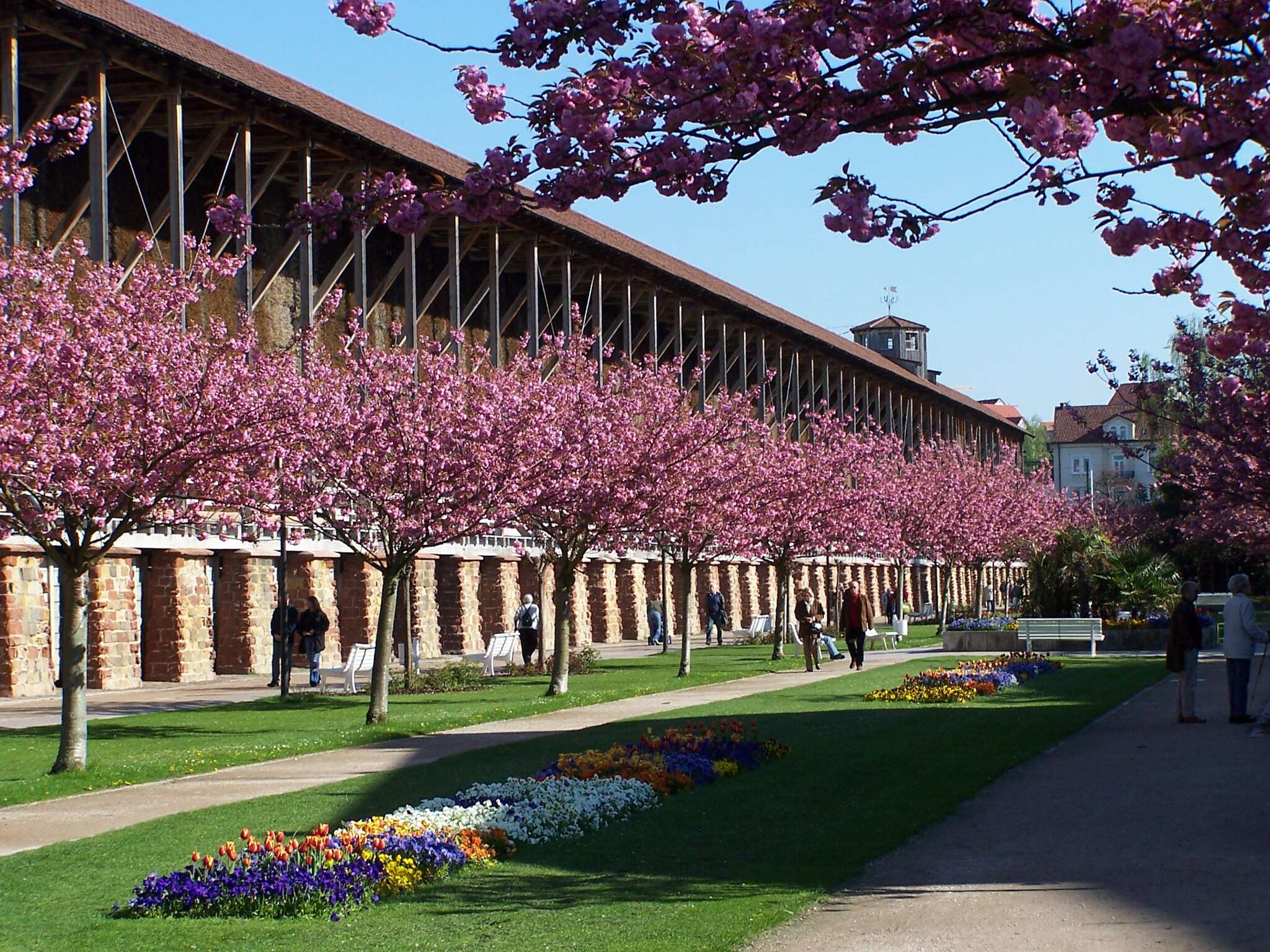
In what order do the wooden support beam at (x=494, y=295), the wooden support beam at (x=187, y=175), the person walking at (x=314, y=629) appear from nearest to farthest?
the person walking at (x=314, y=629) → the wooden support beam at (x=187, y=175) → the wooden support beam at (x=494, y=295)

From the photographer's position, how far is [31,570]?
31.4 metres

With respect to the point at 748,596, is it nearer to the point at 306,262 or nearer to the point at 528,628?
the point at 306,262

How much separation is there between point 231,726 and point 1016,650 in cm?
1941

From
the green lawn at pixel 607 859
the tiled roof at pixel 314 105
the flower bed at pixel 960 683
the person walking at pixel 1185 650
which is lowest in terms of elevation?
the flower bed at pixel 960 683

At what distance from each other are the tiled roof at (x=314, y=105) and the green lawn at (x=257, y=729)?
7.69m

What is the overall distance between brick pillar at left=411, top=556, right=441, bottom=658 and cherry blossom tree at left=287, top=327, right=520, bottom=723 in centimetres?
2162

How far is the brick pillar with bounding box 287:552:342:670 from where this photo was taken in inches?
1619

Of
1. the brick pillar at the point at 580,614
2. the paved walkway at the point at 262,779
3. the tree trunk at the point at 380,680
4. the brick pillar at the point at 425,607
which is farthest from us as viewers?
the brick pillar at the point at 580,614

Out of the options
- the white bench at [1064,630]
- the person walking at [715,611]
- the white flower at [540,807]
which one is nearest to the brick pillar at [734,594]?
the person walking at [715,611]

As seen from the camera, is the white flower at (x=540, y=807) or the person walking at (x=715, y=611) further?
the person walking at (x=715, y=611)

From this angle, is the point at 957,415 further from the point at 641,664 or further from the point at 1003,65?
the point at 1003,65

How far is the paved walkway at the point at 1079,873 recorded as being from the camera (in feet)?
26.0

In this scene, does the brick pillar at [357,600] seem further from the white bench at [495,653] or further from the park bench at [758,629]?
the park bench at [758,629]

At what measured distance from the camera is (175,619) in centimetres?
3591
